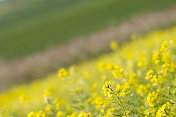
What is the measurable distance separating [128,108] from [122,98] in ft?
0.54

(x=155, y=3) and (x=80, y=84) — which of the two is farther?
(x=155, y=3)

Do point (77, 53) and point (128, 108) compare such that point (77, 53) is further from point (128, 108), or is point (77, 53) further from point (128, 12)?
point (128, 12)

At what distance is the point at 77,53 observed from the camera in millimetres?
11258

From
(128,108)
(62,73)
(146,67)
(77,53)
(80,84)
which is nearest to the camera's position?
(128,108)

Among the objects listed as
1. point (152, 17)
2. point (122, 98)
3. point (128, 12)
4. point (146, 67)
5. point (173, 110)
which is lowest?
point (173, 110)

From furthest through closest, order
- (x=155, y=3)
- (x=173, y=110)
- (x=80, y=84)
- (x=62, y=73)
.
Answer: (x=155, y=3) < (x=80, y=84) < (x=62, y=73) < (x=173, y=110)

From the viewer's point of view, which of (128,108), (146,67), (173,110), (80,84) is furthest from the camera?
(80,84)

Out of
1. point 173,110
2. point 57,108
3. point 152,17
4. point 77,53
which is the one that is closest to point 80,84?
point 57,108

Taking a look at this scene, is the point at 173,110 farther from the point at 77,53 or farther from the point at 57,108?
the point at 77,53

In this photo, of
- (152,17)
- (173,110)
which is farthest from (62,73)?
(152,17)

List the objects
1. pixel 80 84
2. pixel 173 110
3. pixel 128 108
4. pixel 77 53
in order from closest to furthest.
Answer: pixel 173 110 < pixel 128 108 < pixel 80 84 < pixel 77 53

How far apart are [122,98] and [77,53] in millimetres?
8744

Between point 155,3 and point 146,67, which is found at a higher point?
point 155,3

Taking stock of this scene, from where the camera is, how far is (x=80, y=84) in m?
4.64
